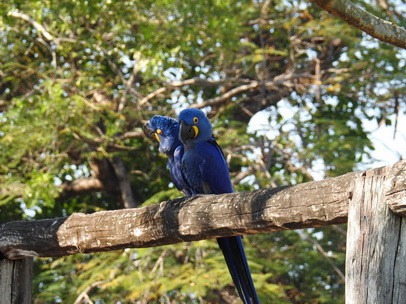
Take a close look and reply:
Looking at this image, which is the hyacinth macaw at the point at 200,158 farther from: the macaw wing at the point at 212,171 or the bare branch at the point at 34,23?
the bare branch at the point at 34,23

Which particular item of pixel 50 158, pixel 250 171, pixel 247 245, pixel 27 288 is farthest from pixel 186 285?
pixel 27 288

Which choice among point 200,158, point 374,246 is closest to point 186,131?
point 200,158

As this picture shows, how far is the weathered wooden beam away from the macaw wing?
1258mm

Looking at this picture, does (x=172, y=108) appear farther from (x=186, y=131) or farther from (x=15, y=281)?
(x=15, y=281)

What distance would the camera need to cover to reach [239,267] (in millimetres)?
2639

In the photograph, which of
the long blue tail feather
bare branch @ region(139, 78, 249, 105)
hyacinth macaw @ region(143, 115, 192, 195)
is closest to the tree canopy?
bare branch @ region(139, 78, 249, 105)

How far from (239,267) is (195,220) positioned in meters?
0.60

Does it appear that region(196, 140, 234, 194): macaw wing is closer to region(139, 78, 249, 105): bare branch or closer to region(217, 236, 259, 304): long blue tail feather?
region(217, 236, 259, 304): long blue tail feather

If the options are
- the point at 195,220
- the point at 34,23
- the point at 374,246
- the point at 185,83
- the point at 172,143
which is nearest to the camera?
the point at 374,246

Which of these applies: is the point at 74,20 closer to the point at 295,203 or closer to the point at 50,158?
the point at 50,158

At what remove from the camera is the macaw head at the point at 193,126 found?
11.6 ft

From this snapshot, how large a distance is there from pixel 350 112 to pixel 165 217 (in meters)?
5.89

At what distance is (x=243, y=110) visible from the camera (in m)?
7.93

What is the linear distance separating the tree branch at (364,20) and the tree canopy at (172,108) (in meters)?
3.62
